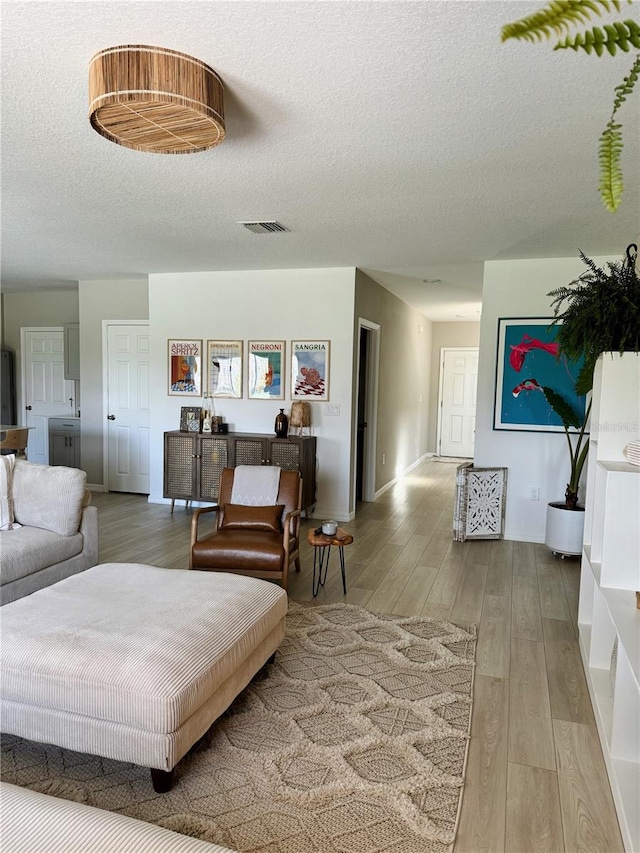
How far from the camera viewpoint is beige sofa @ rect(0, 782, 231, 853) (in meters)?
1.28

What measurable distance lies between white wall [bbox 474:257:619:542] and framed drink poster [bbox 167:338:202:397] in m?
3.03

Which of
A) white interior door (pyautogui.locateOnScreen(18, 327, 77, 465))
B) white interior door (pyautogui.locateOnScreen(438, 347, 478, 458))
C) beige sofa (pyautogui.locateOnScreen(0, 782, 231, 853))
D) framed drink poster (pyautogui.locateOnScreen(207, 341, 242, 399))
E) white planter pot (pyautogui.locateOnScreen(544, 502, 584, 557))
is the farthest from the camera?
white interior door (pyautogui.locateOnScreen(438, 347, 478, 458))

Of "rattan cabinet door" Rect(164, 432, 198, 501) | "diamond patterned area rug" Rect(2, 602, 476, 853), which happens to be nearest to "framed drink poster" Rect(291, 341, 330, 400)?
"rattan cabinet door" Rect(164, 432, 198, 501)

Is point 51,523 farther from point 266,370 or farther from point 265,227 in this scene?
point 266,370

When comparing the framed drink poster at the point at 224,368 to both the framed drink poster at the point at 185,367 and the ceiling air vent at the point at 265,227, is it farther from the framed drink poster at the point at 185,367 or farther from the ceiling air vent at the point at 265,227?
the ceiling air vent at the point at 265,227

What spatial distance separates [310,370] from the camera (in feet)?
19.1

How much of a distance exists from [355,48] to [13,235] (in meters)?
3.77

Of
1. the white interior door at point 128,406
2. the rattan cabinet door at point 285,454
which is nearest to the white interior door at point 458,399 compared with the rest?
the rattan cabinet door at point 285,454

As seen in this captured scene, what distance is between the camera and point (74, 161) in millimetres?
2994

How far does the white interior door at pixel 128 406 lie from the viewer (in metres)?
6.86

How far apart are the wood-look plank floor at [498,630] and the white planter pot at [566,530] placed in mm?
117

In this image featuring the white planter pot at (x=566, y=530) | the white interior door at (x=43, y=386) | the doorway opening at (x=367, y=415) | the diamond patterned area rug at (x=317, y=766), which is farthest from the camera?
the white interior door at (x=43, y=386)

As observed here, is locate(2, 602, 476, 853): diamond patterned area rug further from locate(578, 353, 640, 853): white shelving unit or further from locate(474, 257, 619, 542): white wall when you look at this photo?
locate(474, 257, 619, 542): white wall

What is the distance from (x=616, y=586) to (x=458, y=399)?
320 inches
